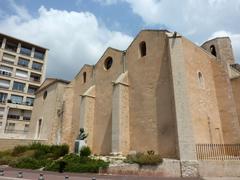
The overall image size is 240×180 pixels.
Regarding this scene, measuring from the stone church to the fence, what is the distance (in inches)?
9.9

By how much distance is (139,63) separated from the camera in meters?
16.4

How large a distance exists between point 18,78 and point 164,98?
104 feet

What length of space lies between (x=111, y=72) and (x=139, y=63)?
3.54 m

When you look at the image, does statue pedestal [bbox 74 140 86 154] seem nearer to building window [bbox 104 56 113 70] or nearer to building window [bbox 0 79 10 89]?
building window [bbox 104 56 113 70]

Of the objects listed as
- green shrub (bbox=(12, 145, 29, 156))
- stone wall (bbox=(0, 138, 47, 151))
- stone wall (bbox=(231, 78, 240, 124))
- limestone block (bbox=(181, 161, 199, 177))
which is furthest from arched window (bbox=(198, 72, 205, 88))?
stone wall (bbox=(0, 138, 47, 151))

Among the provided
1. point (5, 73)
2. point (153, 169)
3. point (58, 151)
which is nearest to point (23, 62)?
point (5, 73)

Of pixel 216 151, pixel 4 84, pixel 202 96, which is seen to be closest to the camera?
pixel 216 151

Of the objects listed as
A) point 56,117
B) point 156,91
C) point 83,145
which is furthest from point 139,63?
point 56,117

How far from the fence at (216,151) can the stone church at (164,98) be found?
252 millimetres

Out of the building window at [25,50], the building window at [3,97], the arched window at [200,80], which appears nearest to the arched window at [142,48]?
the arched window at [200,80]

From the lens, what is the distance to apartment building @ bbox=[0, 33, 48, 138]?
33750 mm

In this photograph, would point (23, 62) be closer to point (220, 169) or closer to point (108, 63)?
point (108, 63)

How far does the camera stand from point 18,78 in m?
37.4

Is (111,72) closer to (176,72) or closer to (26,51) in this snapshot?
(176,72)
